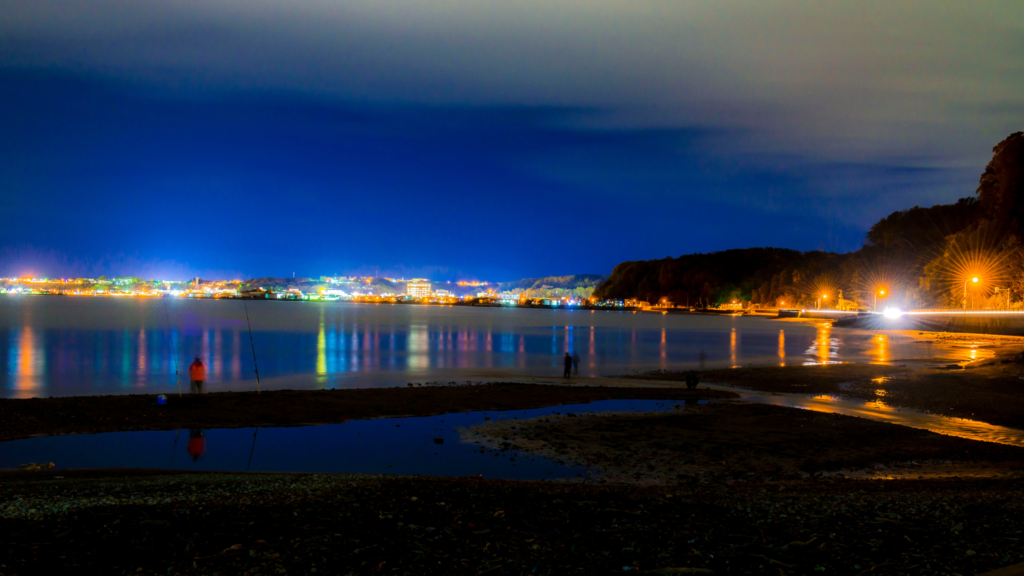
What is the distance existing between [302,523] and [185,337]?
2675 inches

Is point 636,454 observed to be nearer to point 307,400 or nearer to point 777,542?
point 777,542

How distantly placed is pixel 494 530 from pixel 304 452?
9027 millimetres

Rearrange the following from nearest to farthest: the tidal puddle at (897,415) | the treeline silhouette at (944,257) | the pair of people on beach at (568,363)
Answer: the tidal puddle at (897,415) < the pair of people on beach at (568,363) < the treeline silhouette at (944,257)

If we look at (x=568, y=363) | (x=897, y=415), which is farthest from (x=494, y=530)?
(x=568, y=363)

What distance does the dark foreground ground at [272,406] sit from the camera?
612 inches

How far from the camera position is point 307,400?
19156 mm

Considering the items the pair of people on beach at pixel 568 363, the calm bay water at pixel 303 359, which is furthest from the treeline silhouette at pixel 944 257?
the pair of people on beach at pixel 568 363

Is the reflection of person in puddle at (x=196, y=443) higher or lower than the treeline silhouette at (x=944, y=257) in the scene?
lower

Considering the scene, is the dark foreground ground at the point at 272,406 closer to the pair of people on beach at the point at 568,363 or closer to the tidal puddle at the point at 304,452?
the tidal puddle at the point at 304,452

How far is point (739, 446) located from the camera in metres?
13.7

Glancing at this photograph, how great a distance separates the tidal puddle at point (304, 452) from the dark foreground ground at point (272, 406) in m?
0.64

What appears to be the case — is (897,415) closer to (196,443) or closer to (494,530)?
(494,530)

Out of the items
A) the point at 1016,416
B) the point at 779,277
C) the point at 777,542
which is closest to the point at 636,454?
the point at 777,542

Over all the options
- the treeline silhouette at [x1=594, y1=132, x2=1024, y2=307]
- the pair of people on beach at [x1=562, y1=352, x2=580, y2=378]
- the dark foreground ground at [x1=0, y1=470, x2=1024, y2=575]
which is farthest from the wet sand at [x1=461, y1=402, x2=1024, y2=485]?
the treeline silhouette at [x1=594, y1=132, x2=1024, y2=307]
